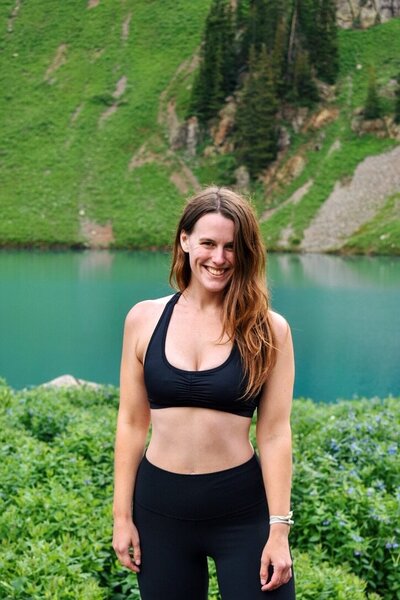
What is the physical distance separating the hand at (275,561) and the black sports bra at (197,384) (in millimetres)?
648

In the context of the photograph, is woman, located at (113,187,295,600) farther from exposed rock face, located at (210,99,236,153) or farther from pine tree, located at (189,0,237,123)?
pine tree, located at (189,0,237,123)

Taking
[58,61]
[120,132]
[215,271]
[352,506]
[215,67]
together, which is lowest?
[352,506]

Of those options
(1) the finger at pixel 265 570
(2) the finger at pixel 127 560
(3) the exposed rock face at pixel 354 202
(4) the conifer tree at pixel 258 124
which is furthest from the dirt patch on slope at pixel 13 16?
(1) the finger at pixel 265 570

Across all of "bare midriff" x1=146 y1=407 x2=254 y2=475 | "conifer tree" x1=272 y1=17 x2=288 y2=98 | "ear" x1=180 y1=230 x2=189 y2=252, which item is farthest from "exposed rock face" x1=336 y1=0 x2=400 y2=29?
"bare midriff" x1=146 y1=407 x2=254 y2=475

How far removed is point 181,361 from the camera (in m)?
3.92

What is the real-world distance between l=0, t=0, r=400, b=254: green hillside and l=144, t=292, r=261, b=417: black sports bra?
67.6m

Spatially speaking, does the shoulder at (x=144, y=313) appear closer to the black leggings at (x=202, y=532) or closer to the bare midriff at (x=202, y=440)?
the bare midriff at (x=202, y=440)

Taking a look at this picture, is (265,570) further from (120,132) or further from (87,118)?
(87,118)

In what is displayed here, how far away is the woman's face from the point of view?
4.02 m

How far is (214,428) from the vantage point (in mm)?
3939

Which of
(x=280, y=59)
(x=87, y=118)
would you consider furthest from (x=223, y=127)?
(x=87, y=118)

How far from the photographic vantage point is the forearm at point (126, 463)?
4.14 metres

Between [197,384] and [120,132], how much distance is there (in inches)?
3683

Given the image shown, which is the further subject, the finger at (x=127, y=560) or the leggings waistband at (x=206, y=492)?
the finger at (x=127, y=560)
